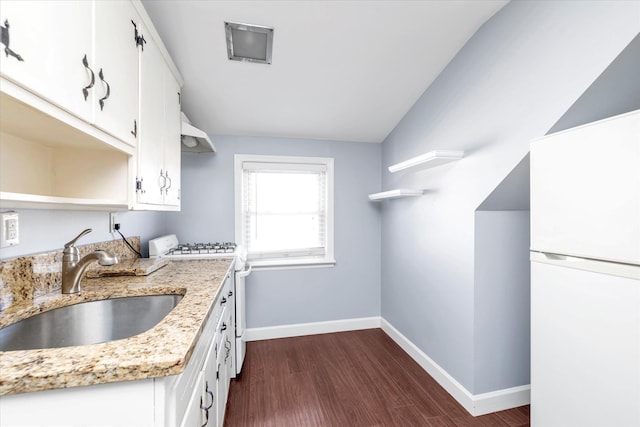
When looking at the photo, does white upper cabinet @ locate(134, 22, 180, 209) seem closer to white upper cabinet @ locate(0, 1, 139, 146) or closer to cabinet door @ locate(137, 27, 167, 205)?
cabinet door @ locate(137, 27, 167, 205)

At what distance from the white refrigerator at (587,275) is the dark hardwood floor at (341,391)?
75cm

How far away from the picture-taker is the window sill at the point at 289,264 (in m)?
2.94

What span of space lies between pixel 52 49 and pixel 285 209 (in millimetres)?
2408

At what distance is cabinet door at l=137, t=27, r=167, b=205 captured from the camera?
4.46 ft

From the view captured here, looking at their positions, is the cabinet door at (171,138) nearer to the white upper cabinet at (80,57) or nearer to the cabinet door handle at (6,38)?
the white upper cabinet at (80,57)

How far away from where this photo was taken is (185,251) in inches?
87.3

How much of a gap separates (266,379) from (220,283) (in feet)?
4.20

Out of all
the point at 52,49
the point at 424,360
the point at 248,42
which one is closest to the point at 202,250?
the point at 248,42

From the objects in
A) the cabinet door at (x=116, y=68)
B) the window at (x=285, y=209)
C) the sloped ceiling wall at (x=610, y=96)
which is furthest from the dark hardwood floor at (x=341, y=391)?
the cabinet door at (x=116, y=68)

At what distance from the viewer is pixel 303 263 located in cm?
304

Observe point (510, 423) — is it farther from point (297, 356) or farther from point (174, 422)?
point (174, 422)

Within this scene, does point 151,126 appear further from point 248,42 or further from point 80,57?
point 248,42

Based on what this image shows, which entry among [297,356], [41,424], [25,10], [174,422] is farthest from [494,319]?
[25,10]

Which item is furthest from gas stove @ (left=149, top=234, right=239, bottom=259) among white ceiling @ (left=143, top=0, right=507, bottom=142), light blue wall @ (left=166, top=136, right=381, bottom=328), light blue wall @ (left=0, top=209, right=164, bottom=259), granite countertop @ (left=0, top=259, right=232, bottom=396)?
white ceiling @ (left=143, top=0, right=507, bottom=142)
